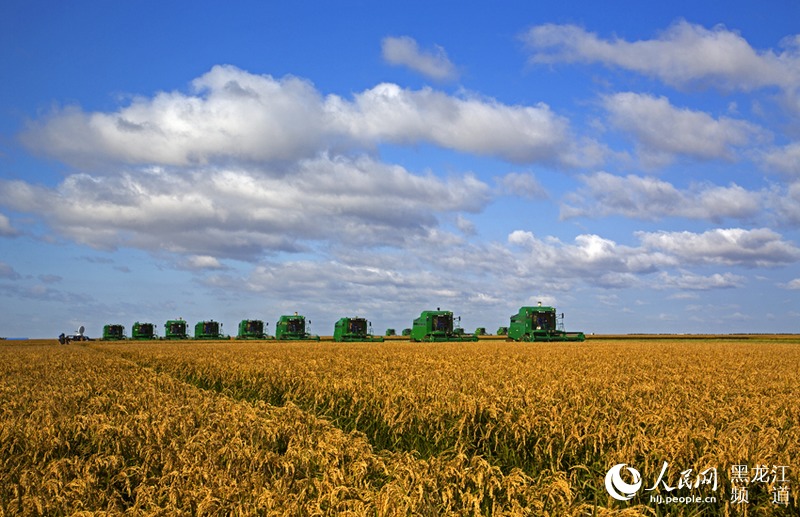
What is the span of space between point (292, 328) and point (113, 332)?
3614cm

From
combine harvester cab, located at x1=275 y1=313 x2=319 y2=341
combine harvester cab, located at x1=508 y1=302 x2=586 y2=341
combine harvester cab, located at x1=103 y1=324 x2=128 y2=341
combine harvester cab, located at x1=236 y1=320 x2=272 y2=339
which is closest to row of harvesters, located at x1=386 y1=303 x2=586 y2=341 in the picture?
combine harvester cab, located at x1=508 y1=302 x2=586 y2=341

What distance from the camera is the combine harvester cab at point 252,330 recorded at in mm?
84019

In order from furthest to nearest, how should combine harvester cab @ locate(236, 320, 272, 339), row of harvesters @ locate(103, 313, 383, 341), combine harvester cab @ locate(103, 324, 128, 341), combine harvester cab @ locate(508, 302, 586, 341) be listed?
combine harvester cab @ locate(103, 324, 128, 341) → combine harvester cab @ locate(236, 320, 272, 339) → row of harvesters @ locate(103, 313, 383, 341) → combine harvester cab @ locate(508, 302, 586, 341)

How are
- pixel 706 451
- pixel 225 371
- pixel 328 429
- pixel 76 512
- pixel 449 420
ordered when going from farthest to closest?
pixel 225 371
pixel 449 420
pixel 328 429
pixel 706 451
pixel 76 512

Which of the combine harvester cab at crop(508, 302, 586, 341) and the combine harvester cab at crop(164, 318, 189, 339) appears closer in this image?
the combine harvester cab at crop(508, 302, 586, 341)

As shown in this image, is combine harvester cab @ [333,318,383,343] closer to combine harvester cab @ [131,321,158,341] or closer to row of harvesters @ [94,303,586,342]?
row of harvesters @ [94,303,586,342]

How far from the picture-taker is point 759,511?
17.7ft

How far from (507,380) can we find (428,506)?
25.1 ft

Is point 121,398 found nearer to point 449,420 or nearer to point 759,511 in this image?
point 449,420

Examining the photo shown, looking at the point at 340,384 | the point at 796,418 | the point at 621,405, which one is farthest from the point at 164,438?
the point at 796,418

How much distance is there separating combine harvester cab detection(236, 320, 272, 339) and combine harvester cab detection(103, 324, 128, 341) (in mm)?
21321

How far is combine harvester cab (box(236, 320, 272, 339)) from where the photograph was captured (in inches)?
3308

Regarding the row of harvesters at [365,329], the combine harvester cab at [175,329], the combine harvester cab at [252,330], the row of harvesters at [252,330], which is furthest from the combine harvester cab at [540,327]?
the combine harvester cab at [175,329]

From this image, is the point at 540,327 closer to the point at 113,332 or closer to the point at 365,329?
the point at 365,329
